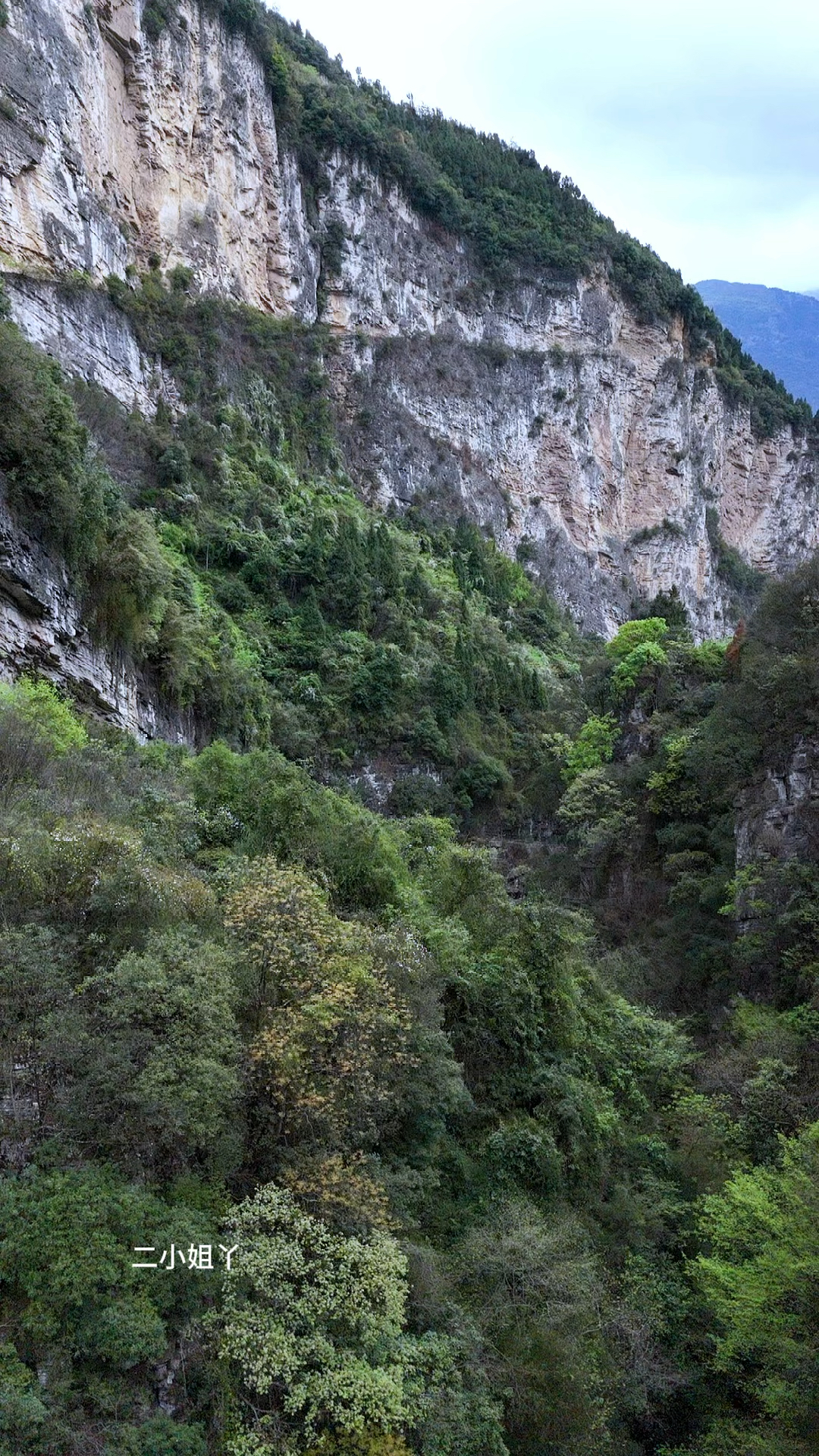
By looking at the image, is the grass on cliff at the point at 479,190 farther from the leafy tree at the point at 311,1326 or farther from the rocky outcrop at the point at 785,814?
the leafy tree at the point at 311,1326

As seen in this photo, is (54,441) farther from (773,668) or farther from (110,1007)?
(773,668)

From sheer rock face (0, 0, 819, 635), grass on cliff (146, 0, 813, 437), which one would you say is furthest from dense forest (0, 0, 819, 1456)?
grass on cliff (146, 0, 813, 437)

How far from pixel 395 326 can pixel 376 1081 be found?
5254 centimetres

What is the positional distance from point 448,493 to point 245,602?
2340 cm

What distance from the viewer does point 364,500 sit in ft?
163

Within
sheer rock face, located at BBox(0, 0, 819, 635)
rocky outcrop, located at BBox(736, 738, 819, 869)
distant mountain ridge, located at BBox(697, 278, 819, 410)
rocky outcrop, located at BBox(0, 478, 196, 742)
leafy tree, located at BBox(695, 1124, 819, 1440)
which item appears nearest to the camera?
leafy tree, located at BBox(695, 1124, 819, 1440)

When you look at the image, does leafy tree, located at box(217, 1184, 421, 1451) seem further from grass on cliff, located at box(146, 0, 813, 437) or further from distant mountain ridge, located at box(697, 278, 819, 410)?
distant mountain ridge, located at box(697, 278, 819, 410)

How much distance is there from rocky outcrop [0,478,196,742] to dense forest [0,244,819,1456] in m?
0.53

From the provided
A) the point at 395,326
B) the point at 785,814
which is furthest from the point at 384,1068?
the point at 395,326

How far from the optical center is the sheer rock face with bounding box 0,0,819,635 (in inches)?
1291

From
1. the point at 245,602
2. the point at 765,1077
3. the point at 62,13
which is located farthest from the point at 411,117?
the point at 765,1077

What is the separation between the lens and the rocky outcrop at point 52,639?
643 inches

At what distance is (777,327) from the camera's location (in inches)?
5792

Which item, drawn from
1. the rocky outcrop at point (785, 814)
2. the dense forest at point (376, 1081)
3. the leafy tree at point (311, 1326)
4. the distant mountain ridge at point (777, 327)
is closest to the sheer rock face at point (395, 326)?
the dense forest at point (376, 1081)
